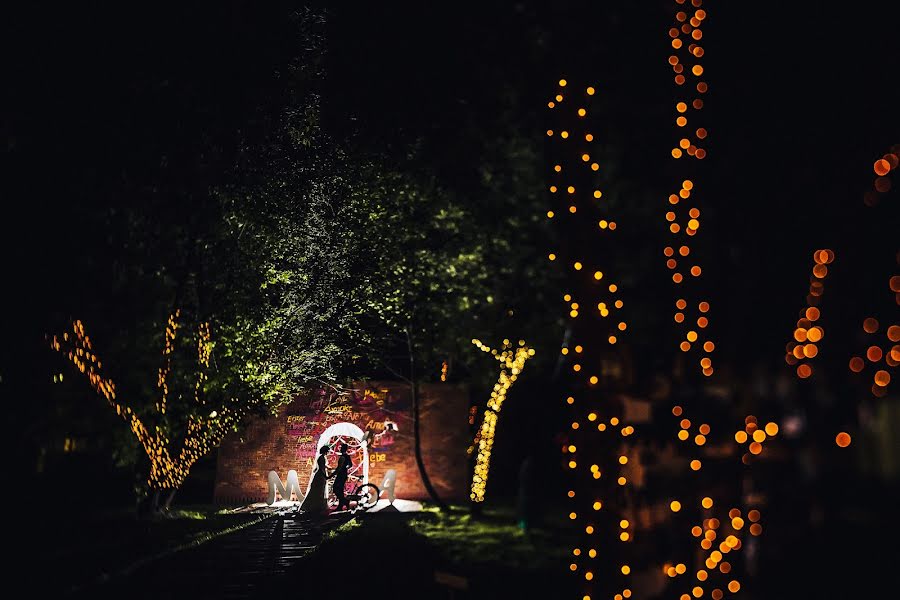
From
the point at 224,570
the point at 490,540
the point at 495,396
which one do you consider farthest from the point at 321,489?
the point at 224,570

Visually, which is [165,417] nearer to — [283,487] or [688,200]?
[283,487]

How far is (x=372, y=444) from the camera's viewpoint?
72.1ft

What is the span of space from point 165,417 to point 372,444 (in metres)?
6.99

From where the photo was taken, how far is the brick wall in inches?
866

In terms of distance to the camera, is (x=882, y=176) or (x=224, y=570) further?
(x=224, y=570)

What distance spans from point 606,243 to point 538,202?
9.66 metres

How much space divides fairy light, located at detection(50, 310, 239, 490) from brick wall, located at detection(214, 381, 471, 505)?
4480mm

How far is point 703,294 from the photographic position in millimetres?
4762

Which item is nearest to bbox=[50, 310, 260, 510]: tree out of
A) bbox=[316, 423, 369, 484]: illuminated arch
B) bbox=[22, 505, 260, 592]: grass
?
bbox=[22, 505, 260, 592]: grass

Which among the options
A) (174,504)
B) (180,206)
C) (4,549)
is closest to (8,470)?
(4,549)

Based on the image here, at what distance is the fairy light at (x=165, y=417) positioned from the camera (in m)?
15.3

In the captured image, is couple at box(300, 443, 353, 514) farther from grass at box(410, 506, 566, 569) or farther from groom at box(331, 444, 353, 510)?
grass at box(410, 506, 566, 569)

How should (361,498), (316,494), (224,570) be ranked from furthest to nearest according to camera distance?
1. (361,498)
2. (316,494)
3. (224,570)

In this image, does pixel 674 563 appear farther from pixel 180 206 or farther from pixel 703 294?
pixel 180 206
